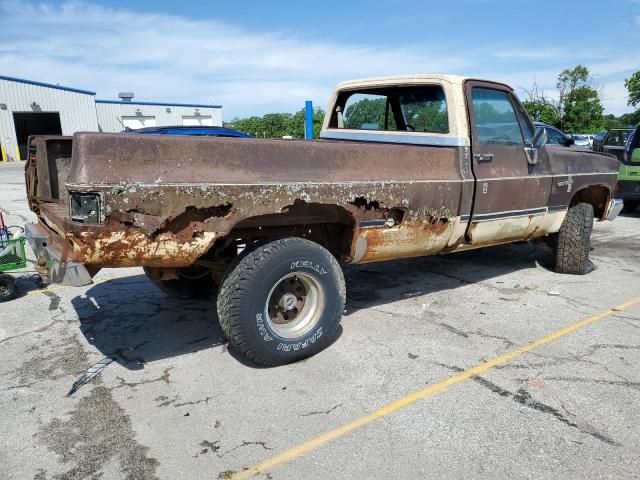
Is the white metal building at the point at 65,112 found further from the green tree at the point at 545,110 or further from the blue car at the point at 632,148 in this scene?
the blue car at the point at 632,148

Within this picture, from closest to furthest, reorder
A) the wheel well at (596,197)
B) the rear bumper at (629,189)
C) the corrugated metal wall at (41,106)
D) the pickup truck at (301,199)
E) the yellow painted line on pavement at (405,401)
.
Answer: the yellow painted line on pavement at (405,401) < the pickup truck at (301,199) < the wheel well at (596,197) < the rear bumper at (629,189) < the corrugated metal wall at (41,106)

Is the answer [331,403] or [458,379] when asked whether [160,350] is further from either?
[458,379]

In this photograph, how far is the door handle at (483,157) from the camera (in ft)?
14.2

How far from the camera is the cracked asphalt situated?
8.14ft

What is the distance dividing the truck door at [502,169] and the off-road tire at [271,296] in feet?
5.31

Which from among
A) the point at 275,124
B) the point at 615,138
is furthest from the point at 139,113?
the point at 615,138

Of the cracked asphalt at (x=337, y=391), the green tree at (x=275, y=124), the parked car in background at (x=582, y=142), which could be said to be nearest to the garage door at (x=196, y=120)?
the green tree at (x=275, y=124)

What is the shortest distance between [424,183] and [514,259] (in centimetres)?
318

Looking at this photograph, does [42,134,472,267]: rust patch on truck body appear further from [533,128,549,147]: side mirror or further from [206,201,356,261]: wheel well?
[533,128,549,147]: side mirror

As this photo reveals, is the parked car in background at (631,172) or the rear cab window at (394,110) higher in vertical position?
the rear cab window at (394,110)

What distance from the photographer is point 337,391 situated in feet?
10.3

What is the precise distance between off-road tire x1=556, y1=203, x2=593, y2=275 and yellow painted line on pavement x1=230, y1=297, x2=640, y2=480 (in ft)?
4.39

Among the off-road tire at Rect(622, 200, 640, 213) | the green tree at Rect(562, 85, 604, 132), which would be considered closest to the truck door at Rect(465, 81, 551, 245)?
the off-road tire at Rect(622, 200, 640, 213)

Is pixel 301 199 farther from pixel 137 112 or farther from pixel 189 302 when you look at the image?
pixel 137 112
